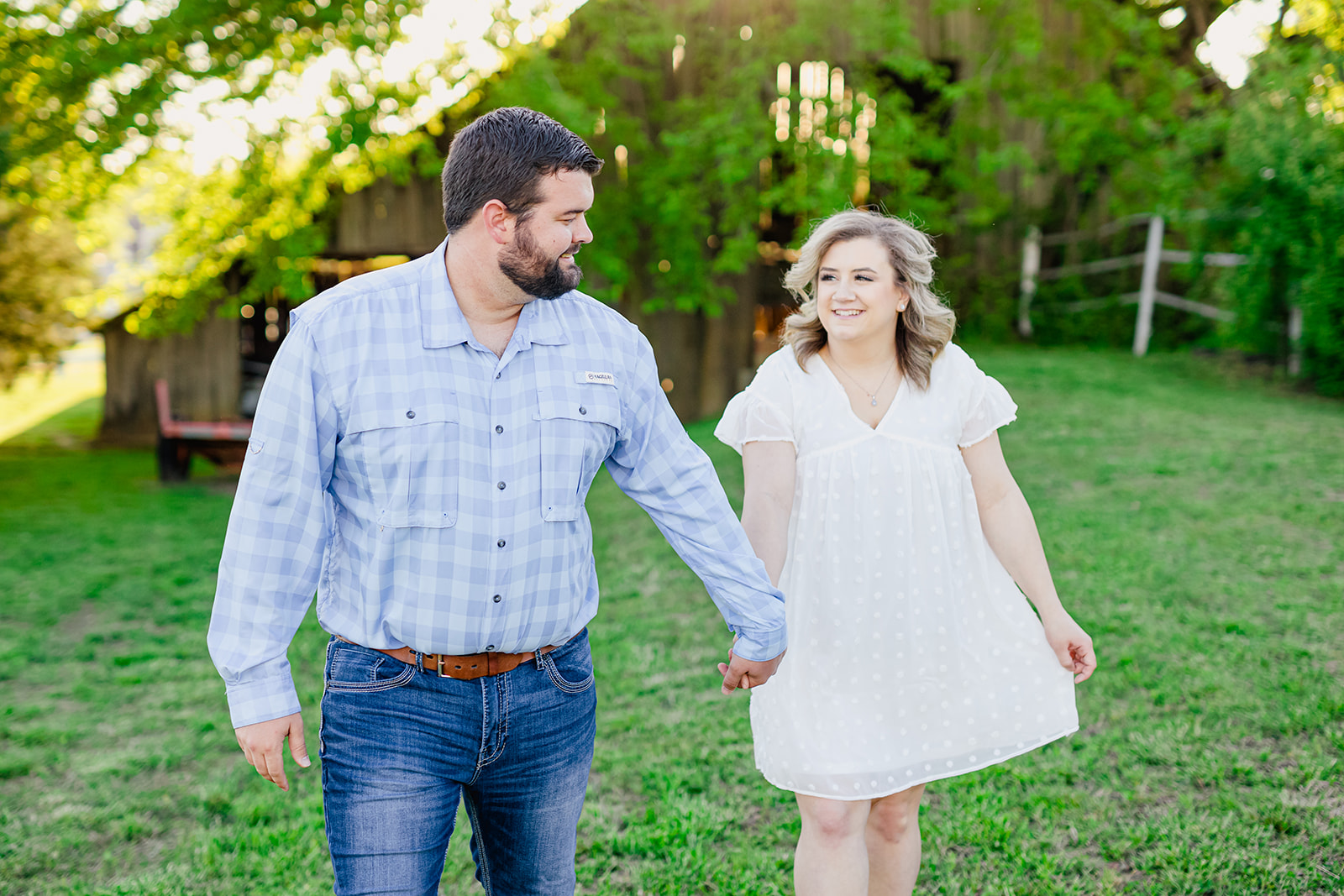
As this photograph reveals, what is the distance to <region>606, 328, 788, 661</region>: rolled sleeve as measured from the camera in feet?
7.82

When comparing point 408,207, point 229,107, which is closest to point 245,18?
point 229,107

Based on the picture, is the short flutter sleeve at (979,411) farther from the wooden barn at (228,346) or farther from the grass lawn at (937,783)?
the wooden barn at (228,346)

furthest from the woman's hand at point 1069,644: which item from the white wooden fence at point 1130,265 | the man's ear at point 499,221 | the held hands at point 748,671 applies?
the white wooden fence at point 1130,265

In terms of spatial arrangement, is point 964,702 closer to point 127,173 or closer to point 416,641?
point 416,641

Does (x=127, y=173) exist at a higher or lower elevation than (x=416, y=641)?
higher

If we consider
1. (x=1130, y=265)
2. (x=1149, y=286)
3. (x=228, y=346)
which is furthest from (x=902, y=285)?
(x=228, y=346)

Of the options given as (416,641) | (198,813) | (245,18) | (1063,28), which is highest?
(1063,28)

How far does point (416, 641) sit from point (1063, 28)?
14.5m

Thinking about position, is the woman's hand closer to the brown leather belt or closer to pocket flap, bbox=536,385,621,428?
pocket flap, bbox=536,385,621,428

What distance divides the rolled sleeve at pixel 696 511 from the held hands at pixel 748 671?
0.07ft

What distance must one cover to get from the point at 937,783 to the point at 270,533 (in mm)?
2960

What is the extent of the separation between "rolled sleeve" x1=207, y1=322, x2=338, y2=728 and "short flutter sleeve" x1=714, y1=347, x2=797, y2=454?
1088 millimetres

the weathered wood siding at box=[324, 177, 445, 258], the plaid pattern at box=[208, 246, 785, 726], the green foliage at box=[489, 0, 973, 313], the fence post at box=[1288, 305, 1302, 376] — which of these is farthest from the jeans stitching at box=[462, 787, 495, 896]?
the weathered wood siding at box=[324, 177, 445, 258]

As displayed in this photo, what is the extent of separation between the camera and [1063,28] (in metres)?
14.1
